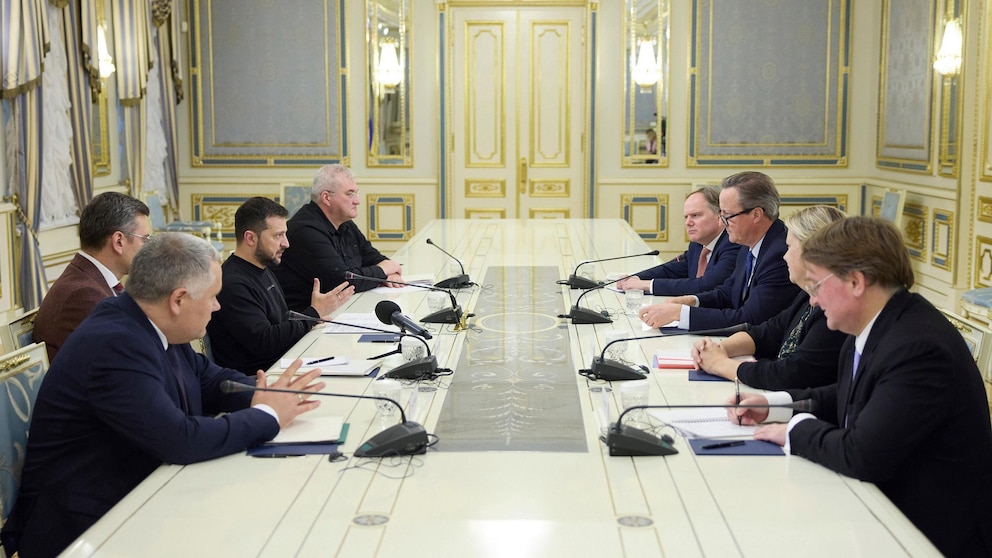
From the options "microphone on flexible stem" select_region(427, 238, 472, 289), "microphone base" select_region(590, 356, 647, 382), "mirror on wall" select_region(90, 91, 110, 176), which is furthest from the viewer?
"mirror on wall" select_region(90, 91, 110, 176)

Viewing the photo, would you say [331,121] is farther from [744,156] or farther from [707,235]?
[707,235]

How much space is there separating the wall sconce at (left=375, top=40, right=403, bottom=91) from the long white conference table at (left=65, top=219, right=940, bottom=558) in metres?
6.58

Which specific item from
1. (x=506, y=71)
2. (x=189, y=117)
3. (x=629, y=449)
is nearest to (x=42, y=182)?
(x=189, y=117)

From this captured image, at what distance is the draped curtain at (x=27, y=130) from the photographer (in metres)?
6.34

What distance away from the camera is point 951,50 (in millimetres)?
7137

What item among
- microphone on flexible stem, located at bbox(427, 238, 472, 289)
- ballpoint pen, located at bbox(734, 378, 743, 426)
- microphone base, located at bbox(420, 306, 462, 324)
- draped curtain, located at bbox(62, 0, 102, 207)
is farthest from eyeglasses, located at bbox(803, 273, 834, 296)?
draped curtain, located at bbox(62, 0, 102, 207)

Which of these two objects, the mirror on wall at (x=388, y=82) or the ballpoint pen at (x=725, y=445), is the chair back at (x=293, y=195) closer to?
the mirror on wall at (x=388, y=82)

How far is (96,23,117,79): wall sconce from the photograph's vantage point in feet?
24.7

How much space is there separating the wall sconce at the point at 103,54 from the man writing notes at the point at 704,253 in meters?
4.54

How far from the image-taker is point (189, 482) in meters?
2.15

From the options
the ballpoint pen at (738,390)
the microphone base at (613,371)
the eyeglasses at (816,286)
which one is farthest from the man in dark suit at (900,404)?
the microphone base at (613,371)

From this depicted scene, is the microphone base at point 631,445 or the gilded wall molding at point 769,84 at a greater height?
the gilded wall molding at point 769,84

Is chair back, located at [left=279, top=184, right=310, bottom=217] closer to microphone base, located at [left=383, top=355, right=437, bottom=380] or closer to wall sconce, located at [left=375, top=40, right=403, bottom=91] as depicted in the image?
wall sconce, located at [left=375, top=40, right=403, bottom=91]

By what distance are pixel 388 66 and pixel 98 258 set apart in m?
6.08
